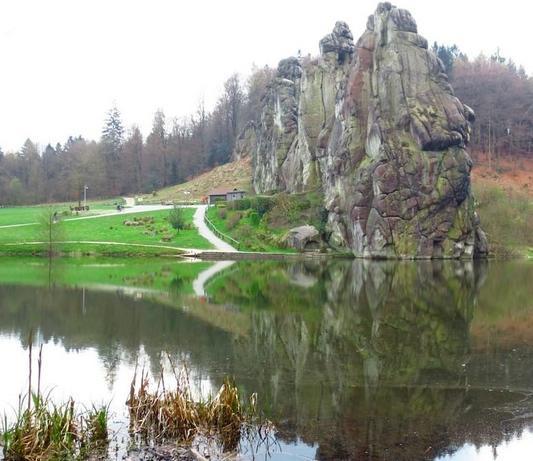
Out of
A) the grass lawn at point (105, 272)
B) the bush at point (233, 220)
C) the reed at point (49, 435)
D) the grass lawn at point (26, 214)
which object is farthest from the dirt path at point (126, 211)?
the reed at point (49, 435)

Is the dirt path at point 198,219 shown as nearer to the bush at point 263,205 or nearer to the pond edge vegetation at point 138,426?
the bush at point 263,205

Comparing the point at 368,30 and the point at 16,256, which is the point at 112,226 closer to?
the point at 16,256

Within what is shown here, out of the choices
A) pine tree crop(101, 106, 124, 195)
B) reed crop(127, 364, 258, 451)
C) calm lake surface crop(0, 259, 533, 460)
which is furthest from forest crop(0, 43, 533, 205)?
reed crop(127, 364, 258, 451)

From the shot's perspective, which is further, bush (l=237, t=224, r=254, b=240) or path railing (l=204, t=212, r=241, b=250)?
bush (l=237, t=224, r=254, b=240)

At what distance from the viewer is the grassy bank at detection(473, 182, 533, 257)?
74.2 meters

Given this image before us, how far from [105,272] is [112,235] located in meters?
30.2

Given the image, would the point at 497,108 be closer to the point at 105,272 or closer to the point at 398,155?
the point at 398,155

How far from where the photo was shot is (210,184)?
12450 centimetres

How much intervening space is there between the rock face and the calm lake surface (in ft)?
85.4

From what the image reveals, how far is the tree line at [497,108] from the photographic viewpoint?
12231 cm

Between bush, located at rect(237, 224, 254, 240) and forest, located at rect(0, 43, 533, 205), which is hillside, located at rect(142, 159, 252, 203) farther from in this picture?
bush, located at rect(237, 224, 254, 240)

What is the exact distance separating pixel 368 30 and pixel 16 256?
179ft

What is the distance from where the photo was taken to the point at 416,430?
12695 millimetres

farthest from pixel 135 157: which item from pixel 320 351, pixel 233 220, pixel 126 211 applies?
pixel 320 351
